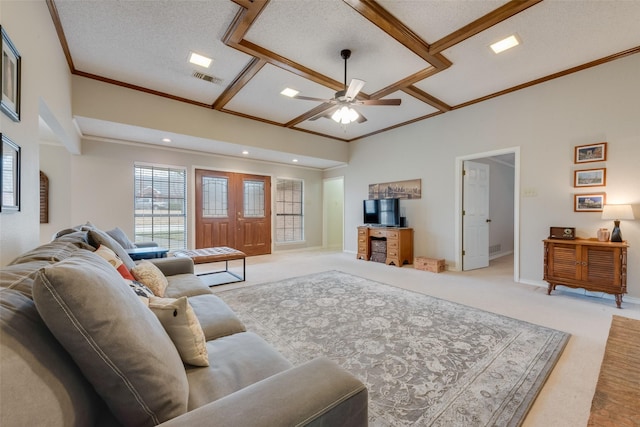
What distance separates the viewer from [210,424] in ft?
2.14

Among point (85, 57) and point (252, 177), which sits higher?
point (85, 57)

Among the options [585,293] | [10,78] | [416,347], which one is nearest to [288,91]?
[10,78]

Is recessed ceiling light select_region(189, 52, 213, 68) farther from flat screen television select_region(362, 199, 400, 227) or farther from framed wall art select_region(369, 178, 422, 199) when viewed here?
framed wall art select_region(369, 178, 422, 199)

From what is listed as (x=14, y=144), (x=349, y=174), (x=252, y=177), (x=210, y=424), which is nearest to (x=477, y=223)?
(x=349, y=174)

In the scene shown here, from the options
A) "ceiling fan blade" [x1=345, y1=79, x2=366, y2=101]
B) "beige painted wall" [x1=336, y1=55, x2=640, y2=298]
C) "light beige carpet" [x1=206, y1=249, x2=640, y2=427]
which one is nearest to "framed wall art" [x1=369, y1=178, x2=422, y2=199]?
"beige painted wall" [x1=336, y1=55, x2=640, y2=298]

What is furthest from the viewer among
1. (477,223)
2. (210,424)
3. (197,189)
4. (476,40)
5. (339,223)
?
(339,223)

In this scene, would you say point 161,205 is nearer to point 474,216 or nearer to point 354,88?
point 354,88

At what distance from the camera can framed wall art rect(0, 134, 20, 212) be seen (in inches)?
58.6

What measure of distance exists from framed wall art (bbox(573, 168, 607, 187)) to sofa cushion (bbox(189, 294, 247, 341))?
442cm

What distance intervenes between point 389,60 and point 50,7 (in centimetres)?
333

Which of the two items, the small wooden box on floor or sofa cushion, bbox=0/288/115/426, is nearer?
sofa cushion, bbox=0/288/115/426

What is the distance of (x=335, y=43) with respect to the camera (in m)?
2.88

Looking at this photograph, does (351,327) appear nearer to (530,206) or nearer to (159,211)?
(530,206)

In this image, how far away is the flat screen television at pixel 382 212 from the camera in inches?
217
